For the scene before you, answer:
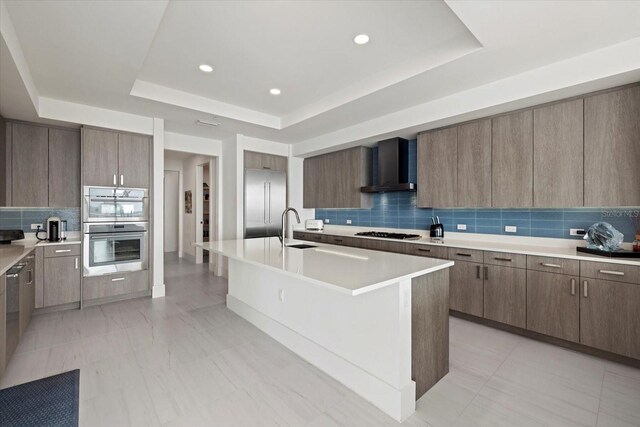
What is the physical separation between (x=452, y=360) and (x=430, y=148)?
8.30ft

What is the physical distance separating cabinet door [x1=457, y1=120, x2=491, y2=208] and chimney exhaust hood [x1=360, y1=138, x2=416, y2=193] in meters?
0.73

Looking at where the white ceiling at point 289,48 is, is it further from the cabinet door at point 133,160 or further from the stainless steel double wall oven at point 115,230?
the stainless steel double wall oven at point 115,230

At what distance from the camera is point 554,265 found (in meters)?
2.70

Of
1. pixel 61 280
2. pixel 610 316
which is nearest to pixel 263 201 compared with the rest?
pixel 61 280

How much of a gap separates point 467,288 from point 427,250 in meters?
0.60

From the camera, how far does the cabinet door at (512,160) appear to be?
3037mm

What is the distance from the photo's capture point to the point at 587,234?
9.04 ft

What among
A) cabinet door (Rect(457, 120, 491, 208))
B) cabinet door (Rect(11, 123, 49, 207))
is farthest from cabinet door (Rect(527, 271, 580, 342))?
cabinet door (Rect(11, 123, 49, 207))

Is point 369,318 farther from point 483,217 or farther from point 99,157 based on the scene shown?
point 99,157

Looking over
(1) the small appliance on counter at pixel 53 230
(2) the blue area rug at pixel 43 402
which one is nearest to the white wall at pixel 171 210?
(1) the small appliance on counter at pixel 53 230

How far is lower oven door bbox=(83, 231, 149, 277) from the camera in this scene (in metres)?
3.75

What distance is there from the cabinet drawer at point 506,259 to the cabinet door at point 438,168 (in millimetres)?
789

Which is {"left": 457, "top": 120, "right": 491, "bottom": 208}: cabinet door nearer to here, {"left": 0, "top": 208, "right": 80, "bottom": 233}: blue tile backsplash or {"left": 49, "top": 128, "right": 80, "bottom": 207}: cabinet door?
{"left": 49, "top": 128, "right": 80, "bottom": 207}: cabinet door

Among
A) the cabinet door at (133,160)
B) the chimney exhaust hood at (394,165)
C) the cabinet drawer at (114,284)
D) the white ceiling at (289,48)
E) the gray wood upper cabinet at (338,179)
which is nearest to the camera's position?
the white ceiling at (289,48)
